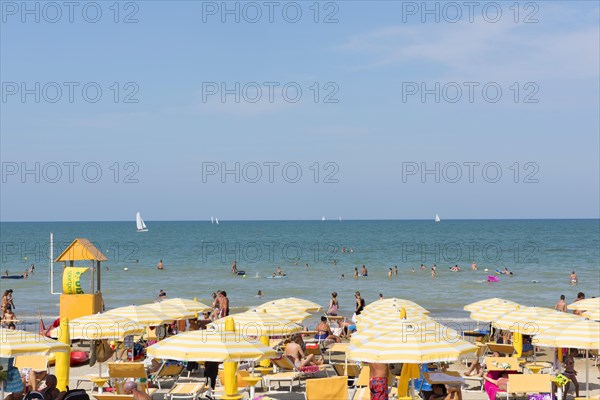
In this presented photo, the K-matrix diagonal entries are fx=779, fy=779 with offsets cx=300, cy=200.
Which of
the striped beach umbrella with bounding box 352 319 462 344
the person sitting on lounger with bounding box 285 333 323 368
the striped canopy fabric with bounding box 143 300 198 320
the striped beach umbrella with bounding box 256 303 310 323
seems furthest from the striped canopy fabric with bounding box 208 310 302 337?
the striped beach umbrella with bounding box 352 319 462 344

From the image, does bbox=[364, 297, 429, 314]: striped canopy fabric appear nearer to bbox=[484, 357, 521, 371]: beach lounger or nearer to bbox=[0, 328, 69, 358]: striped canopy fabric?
bbox=[484, 357, 521, 371]: beach lounger

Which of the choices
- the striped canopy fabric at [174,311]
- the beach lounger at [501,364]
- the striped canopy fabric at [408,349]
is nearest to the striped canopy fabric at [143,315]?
the striped canopy fabric at [174,311]

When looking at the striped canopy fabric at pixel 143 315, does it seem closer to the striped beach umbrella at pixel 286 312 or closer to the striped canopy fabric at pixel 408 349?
the striped beach umbrella at pixel 286 312

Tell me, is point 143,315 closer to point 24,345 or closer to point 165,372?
point 165,372

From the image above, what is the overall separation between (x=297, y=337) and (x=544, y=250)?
85234 millimetres

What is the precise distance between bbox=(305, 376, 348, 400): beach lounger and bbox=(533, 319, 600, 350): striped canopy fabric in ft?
11.9

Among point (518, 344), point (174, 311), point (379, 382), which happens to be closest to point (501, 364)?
point (379, 382)

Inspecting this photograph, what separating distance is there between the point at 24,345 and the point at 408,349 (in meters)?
5.64

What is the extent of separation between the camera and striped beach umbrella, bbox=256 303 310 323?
59.5ft

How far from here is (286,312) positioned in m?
18.7

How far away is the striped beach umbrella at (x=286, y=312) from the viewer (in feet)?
59.5

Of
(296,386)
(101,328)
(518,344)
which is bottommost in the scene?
(296,386)

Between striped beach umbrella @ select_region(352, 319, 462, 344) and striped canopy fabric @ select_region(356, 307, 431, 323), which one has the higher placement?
striped beach umbrella @ select_region(352, 319, 462, 344)

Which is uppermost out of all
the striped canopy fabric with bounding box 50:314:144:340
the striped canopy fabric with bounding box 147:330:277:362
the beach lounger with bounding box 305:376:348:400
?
the striped canopy fabric with bounding box 147:330:277:362
